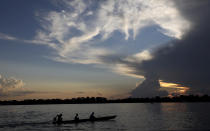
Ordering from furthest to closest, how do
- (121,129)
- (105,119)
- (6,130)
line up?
1. (105,119)
2. (121,129)
3. (6,130)

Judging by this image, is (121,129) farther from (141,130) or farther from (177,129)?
(177,129)

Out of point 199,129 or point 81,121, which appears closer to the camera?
point 199,129

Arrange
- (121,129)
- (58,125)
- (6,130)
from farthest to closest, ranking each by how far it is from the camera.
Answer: (58,125) < (121,129) < (6,130)

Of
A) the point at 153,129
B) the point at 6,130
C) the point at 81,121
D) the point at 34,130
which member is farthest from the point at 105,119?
the point at 6,130

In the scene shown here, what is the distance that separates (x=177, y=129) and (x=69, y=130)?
83.3 feet

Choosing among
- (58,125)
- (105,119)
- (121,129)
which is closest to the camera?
(121,129)

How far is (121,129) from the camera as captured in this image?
48.2 metres

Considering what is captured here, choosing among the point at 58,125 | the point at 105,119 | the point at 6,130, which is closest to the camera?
the point at 6,130

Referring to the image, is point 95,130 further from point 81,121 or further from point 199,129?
point 199,129

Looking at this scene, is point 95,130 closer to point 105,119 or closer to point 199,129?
point 105,119

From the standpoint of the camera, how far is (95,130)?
154 feet

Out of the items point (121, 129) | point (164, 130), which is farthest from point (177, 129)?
point (121, 129)

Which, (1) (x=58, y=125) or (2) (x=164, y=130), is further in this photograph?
(1) (x=58, y=125)

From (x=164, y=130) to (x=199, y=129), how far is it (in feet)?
27.0
